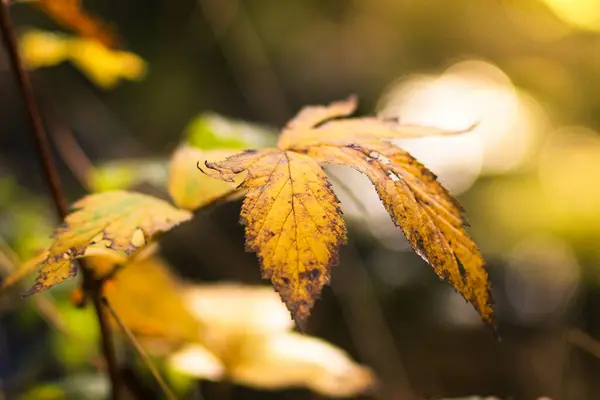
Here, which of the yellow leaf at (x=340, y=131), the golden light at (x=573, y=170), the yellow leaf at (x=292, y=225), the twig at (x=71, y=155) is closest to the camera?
the yellow leaf at (x=292, y=225)

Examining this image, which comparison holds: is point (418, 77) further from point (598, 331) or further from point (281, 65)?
point (598, 331)

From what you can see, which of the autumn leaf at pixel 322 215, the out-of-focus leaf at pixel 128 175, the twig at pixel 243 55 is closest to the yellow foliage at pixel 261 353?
the out-of-focus leaf at pixel 128 175

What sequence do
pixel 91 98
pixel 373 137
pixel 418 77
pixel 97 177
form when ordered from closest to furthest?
1. pixel 373 137
2. pixel 97 177
3. pixel 91 98
4. pixel 418 77

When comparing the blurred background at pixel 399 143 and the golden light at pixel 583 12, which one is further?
the golden light at pixel 583 12

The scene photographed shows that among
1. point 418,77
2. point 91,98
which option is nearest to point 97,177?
point 91,98

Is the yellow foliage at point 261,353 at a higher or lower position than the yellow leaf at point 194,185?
lower

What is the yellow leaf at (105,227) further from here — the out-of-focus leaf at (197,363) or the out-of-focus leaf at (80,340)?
the out-of-focus leaf at (80,340)

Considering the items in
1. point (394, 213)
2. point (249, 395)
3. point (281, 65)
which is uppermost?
point (281, 65)
